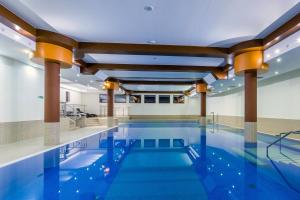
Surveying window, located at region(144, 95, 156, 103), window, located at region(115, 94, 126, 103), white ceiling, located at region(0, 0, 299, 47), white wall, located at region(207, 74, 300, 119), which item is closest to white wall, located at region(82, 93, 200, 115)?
window, located at region(115, 94, 126, 103)

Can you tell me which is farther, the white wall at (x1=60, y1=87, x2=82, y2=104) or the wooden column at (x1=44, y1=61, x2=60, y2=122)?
the white wall at (x1=60, y1=87, x2=82, y2=104)

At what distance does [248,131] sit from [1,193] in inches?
318

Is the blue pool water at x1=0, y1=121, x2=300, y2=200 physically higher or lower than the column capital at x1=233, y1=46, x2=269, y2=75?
lower

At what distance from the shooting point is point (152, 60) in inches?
425

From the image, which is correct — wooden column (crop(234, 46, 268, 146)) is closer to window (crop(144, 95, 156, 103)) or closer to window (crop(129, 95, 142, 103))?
window (crop(144, 95, 156, 103))

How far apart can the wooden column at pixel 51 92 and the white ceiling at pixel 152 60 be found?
2.35 meters

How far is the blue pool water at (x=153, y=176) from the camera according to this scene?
3584 mm

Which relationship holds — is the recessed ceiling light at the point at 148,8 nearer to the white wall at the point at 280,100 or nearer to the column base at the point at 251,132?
the column base at the point at 251,132

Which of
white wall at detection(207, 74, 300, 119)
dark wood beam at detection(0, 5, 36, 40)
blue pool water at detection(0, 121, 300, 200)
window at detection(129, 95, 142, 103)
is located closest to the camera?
blue pool water at detection(0, 121, 300, 200)

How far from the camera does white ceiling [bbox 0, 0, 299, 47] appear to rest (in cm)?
522

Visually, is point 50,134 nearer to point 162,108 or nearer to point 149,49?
point 149,49

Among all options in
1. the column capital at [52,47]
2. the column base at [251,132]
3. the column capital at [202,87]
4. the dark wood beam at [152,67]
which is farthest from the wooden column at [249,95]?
the column capital at [202,87]

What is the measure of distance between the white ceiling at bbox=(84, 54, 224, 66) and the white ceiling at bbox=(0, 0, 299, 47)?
2306mm

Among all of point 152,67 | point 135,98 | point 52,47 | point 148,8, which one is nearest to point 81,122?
point 152,67
